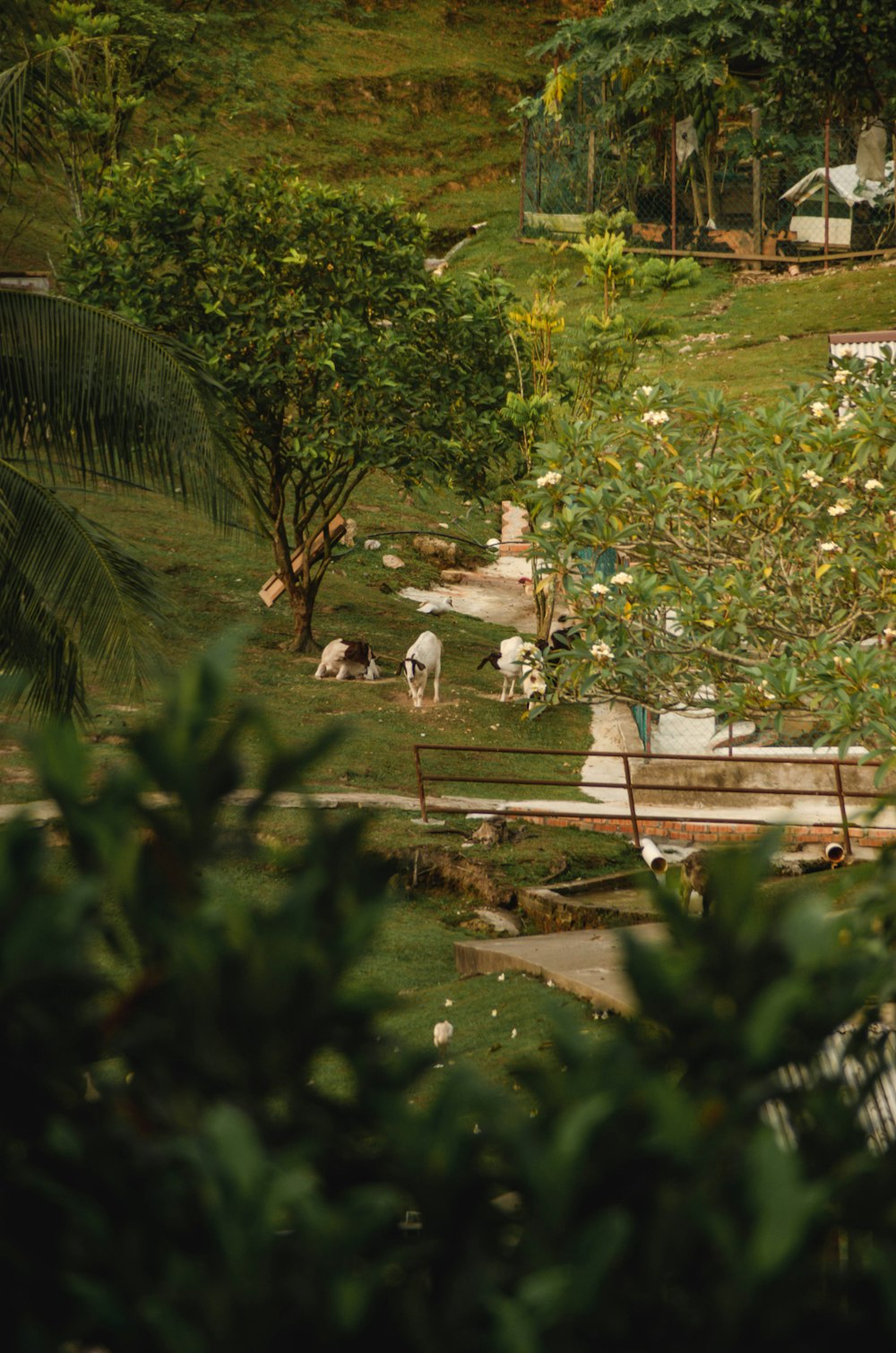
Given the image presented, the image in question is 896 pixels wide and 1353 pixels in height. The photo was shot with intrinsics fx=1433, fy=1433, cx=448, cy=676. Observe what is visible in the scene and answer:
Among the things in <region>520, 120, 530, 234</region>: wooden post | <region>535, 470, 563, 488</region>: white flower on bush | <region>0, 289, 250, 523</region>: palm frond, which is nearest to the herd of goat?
<region>535, 470, 563, 488</region>: white flower on bush

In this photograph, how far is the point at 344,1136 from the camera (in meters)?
1.90

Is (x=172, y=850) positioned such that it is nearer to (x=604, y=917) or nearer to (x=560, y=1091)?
(x=560, y=1091)

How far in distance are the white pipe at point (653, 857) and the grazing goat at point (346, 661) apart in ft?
19.8

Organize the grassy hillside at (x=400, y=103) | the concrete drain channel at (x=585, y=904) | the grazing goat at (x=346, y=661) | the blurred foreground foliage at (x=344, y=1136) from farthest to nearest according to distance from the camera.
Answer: the grassy hillside at (x=400, y=103)
the grazing goat at (x=346, y=661)
the concrete drain channel at (x=585, y=904)
the blurred foreground foliage at (x=344, y=1136)

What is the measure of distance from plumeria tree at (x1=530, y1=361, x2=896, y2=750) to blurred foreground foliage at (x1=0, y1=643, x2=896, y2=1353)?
230 inches

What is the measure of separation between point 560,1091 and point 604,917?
33.4 ft

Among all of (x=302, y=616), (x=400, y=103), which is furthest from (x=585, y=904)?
(x=400, y=103)

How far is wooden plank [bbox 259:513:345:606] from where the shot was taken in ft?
66.1

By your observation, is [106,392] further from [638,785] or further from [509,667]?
[509,667]

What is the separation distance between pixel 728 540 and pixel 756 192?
3070 centimetres

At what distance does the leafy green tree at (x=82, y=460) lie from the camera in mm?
8312

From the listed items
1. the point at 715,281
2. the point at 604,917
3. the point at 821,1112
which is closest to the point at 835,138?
the point at 715,281

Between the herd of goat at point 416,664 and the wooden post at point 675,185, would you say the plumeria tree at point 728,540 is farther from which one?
the wooden post at point 675,185

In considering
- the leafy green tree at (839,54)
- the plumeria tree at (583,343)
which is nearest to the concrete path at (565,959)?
the plumeria tree at (583,343)
